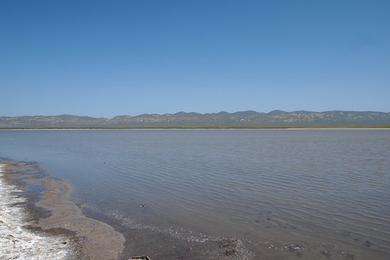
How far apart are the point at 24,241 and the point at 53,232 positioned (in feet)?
5.09

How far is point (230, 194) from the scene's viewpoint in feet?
66.2

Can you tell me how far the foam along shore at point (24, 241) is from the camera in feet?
36.6

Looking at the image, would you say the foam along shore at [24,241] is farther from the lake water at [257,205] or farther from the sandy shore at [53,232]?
the lake water at [257,205]

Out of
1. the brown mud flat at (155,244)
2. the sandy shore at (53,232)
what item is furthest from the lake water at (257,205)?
the sandy shore at (53,232)

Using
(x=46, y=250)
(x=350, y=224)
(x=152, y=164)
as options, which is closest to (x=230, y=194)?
(x=350, y=224)

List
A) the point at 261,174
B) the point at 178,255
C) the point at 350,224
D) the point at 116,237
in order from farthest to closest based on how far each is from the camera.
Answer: the point at 261,174 → the point at 350,224 → the point at 116,237 → the point at 178,255

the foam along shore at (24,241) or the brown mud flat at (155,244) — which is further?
the brown mud flat at (155,244)

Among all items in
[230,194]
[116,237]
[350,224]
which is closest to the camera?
[116,237]

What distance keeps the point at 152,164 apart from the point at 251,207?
59.1 ft

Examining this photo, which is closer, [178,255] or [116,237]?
[178,255]

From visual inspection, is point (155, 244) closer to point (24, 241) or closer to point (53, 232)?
point (53, 232)

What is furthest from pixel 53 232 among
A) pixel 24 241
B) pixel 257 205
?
pixel 257 205

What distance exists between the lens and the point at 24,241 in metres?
12.4

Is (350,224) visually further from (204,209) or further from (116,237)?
(116,237)
